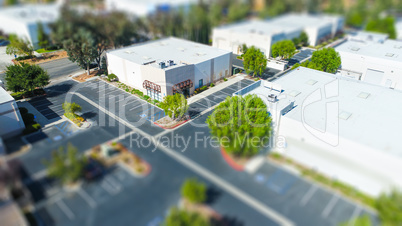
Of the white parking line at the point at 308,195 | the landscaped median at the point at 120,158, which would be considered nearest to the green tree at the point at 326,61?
the white parking line at the point at 308,195

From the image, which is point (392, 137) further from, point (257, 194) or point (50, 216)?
point (50, 216)

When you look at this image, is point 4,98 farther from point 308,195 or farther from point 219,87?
point 308,195

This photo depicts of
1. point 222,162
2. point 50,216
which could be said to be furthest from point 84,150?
point 222,162

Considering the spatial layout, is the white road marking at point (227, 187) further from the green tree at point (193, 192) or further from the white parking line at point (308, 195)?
the green tree at point (193, 192)

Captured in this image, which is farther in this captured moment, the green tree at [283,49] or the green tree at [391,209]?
the green tree at [283,49]

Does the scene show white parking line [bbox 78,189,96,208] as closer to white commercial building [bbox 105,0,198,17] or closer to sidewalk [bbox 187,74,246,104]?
sidewalk [bbox 187,74,246,104]

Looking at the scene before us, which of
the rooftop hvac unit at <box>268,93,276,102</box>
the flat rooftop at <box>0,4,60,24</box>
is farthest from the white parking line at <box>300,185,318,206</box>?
the flat rooftop at <box>0,4,60,24</box>
